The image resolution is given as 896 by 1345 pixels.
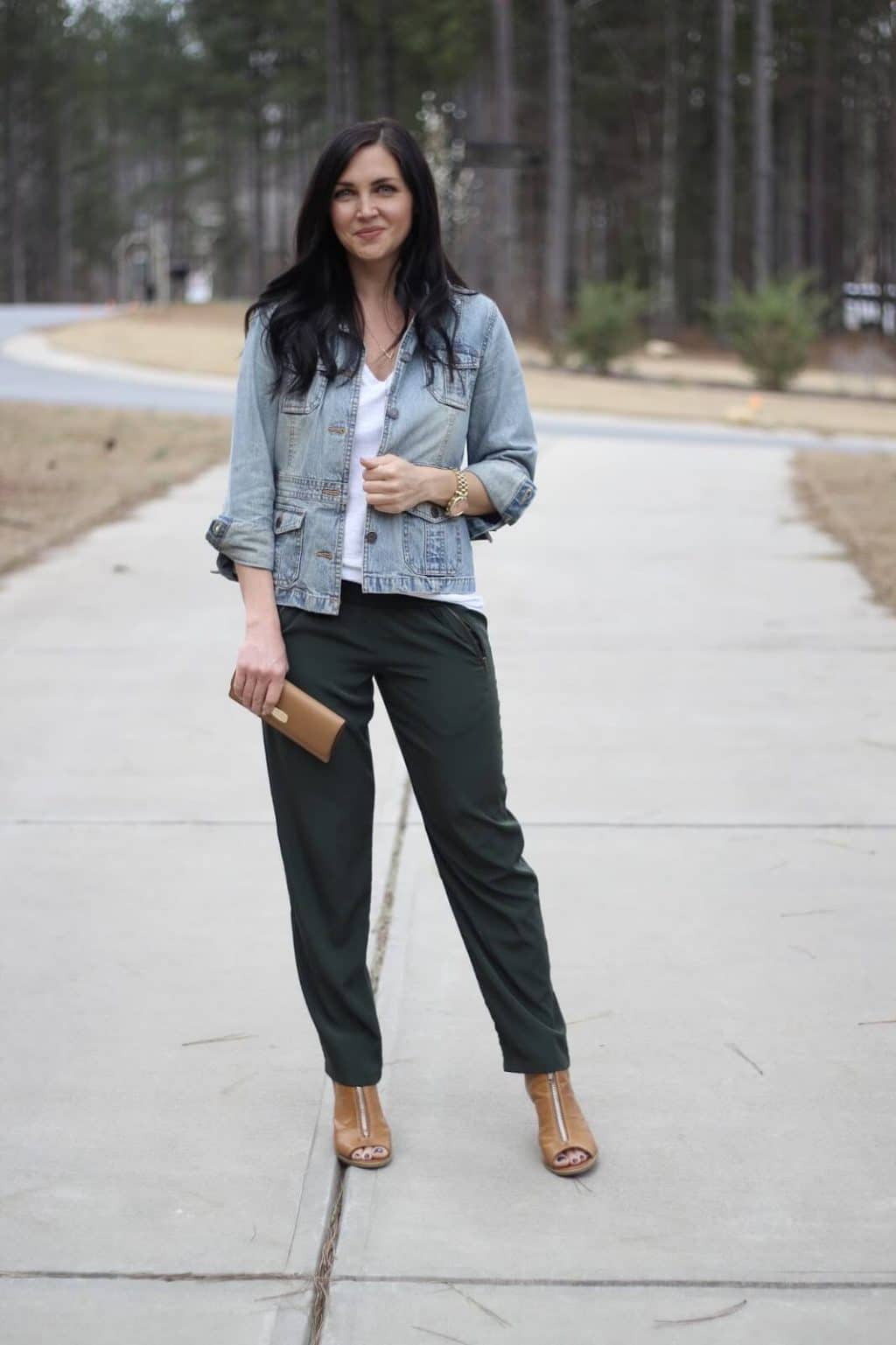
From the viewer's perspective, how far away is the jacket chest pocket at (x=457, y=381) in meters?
3.10

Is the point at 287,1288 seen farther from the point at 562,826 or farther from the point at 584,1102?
the point at 562,826

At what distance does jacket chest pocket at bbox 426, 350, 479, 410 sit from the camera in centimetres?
310

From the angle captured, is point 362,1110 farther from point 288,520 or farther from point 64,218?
point 64,218

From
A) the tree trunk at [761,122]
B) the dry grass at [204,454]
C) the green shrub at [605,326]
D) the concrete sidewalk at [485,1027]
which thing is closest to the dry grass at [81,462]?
the dry grass at [204,454]

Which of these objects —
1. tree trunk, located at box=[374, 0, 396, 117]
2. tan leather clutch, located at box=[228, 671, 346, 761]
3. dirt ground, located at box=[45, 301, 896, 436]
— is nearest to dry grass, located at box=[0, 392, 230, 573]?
dirt ground, located at box=[45, 301, 896, 436]

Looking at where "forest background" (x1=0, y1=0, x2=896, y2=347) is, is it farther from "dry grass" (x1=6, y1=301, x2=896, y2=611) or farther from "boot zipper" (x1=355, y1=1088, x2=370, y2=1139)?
"boot zipper" (x1=355, y1=1088, x2=370, y2=1139)

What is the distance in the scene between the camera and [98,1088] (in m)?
3.62

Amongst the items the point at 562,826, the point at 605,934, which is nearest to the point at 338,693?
the point at 605,934

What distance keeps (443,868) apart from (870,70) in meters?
50.6

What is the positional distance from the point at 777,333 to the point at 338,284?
24179mm

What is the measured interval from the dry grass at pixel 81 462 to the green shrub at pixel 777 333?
33.0 ft

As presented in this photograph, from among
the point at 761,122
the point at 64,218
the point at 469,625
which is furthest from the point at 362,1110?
the point at 64,218

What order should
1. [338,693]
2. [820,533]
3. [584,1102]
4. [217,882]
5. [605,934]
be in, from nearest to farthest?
[338,693] < [584,1102] < [605,934] < [217,882] < [820,533]

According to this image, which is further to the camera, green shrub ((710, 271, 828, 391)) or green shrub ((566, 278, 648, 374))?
green shrub ((566, 278, 648, 374))
